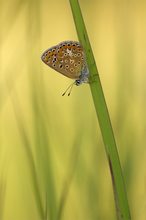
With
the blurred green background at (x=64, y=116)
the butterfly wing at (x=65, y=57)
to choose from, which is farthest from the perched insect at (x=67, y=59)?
the blurred green background at (x=64, y=116)

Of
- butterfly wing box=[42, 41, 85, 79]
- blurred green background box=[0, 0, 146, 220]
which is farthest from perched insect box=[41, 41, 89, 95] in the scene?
blurred green background box=[0, 0, 146, 220]

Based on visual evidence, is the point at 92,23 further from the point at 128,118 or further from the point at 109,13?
the point at 128,118

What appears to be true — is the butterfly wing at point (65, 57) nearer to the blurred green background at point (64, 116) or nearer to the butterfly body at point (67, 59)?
the butterfly body at point (67, 59)

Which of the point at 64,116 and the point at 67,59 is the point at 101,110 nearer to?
the point at 67,59

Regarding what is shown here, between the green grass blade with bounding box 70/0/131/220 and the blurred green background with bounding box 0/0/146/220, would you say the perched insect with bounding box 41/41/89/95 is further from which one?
the blurred green background with bounding box 0/0/146/220

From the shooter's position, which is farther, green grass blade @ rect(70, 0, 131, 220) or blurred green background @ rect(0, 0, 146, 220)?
blurred green background @ rect(0, 0, 146, 220)

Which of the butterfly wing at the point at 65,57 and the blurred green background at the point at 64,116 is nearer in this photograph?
the butterfly wing at the point at 65,57
